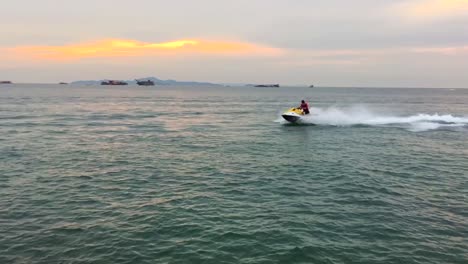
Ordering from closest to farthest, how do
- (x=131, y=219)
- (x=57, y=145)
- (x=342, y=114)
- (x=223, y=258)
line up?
(x=223, y=258) < (x=131, y=219) < (x=57, y=145) < (x=342, y=114)

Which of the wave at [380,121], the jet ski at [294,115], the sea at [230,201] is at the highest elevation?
the jet ski at [294,115]

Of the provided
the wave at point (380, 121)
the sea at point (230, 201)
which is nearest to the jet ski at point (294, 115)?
the wave at point (380, 121)

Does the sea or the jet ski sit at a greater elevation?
the jet ski

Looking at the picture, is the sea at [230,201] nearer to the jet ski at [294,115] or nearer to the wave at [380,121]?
the jet ski at [294,115]

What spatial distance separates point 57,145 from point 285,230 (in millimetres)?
24074

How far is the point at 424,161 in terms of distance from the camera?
2703cm

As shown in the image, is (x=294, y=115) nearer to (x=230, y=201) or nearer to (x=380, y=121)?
(x=380, y=121)

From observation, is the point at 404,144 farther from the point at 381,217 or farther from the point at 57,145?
the point at 57,145

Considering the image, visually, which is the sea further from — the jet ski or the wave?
the wave

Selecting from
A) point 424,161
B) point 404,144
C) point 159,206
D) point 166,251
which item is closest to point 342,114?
point 404,144

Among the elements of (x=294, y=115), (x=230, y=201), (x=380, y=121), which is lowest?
(x=230, y=201)

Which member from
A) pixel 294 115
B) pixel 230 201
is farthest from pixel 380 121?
pixel 230 201

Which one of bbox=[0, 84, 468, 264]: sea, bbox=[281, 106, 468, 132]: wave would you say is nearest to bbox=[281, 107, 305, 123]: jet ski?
bbox=[281, 106, 468, 132]: wave

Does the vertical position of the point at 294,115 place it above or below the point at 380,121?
above
